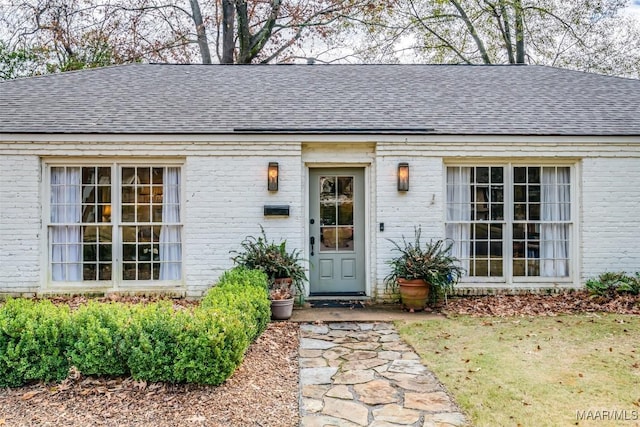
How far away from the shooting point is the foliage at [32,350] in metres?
3.94

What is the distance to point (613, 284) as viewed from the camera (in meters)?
7.59

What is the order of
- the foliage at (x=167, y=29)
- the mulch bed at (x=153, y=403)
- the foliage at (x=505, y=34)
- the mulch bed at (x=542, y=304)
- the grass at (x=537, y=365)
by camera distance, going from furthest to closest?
the foliage at (x=505, y=34) → the foliage at (x=167, y=29) → the mulch bed at (x=542, y=304) → the grass at (x=537, y=365) → the mulch bed at (x=153, y=403)

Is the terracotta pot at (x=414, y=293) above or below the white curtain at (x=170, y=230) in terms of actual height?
below

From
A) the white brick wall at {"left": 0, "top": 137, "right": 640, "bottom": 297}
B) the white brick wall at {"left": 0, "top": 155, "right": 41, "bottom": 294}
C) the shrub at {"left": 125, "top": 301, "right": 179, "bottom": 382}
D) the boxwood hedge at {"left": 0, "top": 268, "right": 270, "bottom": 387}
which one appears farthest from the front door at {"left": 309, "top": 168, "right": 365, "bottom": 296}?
the white brick wall at {"left": 0, "top": 155, "right": 41, "bottom": 294}

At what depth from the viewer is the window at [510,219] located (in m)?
7.88

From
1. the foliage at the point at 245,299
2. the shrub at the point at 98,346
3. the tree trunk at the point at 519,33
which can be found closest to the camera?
the shrub at the point at 98,346

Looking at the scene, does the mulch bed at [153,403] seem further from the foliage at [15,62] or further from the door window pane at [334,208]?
the foliage at [15,62]

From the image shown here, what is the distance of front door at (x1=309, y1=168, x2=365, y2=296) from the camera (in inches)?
315

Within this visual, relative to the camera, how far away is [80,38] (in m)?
17.4

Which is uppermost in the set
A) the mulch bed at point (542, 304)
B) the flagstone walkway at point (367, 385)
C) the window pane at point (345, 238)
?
the window pane at point (345, 238)

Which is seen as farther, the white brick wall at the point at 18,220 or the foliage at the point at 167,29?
the foliage at the point at 167,29

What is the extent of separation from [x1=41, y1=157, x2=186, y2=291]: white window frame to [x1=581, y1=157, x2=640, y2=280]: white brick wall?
704 cm

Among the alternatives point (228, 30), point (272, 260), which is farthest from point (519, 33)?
point (272, 260)

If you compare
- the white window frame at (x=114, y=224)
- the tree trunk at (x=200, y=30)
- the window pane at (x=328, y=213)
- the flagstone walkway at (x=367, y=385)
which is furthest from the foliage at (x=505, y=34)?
the flagstone walkway at (x=367, y=385)
